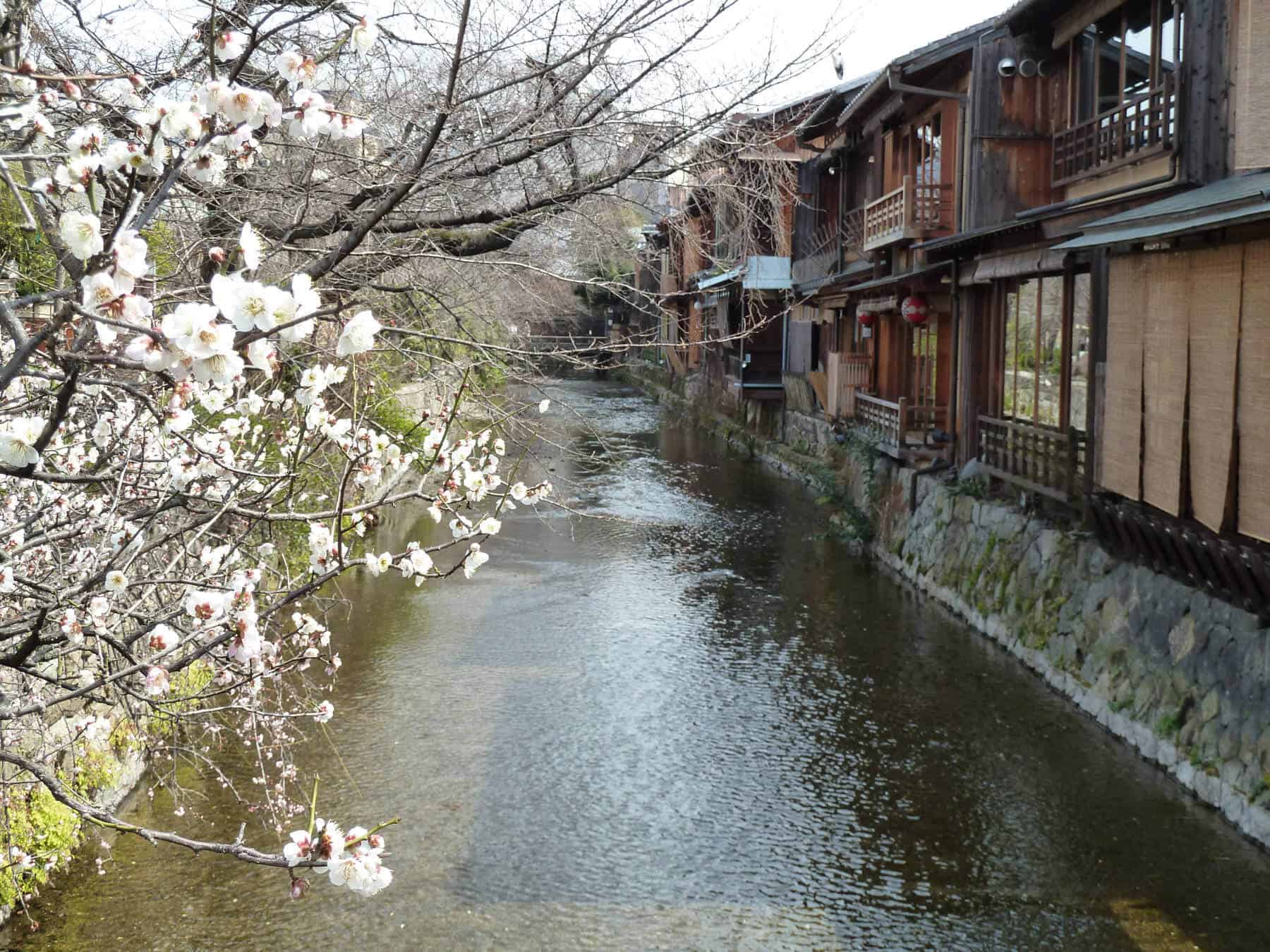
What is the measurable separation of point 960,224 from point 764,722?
8676 millimetres

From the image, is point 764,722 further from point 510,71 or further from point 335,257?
point 335,257

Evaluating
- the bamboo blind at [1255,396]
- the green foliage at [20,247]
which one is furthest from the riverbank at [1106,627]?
the green foliage at [20,247]

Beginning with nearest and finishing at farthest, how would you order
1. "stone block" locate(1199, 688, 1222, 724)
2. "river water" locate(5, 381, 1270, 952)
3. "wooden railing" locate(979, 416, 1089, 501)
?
"river water" locate(5, 381, 1270, 952) < "stone block" locate(1199, 688, 1222, 724) < "wooden railing" locate(979, 416, 1089, 501)

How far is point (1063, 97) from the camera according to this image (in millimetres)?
14898

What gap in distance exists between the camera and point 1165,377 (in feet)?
32.9

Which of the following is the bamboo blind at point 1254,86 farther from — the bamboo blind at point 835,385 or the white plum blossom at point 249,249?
the bamboo blind at point 835,385

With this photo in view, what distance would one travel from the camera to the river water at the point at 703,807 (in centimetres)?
766

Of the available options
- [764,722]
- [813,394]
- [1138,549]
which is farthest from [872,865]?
[813,394]

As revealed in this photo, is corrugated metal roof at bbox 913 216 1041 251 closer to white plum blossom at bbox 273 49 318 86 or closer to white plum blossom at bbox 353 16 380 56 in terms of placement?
white plum blossom at bbox 353 16 380 56

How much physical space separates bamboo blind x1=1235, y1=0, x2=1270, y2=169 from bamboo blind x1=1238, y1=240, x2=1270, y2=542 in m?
2.55

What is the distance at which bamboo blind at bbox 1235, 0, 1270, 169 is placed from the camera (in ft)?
34.5

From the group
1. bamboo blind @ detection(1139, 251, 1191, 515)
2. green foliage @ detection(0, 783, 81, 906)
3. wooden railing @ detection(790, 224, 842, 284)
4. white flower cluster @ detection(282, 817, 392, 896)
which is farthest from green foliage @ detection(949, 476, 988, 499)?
white flower cluster @ detection(282, 817, 392, 896)

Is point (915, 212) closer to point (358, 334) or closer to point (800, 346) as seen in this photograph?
point (800, 346)

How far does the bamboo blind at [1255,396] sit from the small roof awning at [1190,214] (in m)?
0.43
